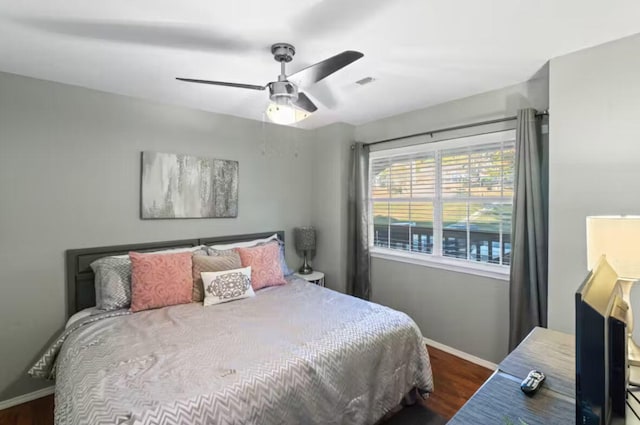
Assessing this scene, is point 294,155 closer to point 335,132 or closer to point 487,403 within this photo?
point 335,132

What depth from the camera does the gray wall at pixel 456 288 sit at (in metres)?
2.65

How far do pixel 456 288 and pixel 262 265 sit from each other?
188 cm

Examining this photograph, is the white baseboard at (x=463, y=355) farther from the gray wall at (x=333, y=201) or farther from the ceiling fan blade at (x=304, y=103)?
the ceiling fan blade at (x=304, y=103)

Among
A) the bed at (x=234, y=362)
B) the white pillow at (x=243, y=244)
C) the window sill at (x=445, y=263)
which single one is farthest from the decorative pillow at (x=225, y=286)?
the window sill at (x=445, y=263)

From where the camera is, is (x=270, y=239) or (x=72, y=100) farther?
(x=270, y=239)

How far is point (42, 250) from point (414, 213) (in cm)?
335

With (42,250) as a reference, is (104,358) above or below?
below

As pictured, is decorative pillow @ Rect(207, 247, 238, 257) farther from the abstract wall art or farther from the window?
the window

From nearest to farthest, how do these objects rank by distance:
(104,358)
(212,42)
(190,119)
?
(104,358) < (212,42) < (190,119)

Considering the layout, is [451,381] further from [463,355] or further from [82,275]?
[82,275]

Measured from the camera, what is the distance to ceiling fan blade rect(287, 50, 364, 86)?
1.49 metres

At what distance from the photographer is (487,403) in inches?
41.6

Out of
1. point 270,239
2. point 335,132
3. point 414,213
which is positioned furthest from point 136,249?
point 414,213

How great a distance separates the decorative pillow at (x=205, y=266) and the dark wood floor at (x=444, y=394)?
48.0 inches
